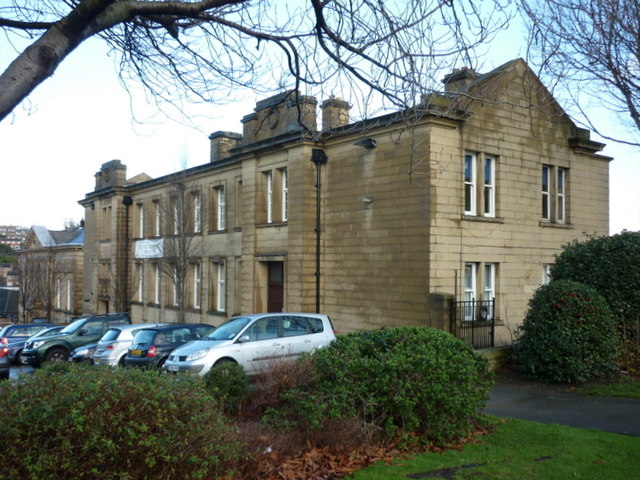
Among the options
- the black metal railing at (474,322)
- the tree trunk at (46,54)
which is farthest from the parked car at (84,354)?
the tree trunk at (46,54)

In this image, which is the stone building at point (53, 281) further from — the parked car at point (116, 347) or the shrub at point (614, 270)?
the shrub at point (614, 270)

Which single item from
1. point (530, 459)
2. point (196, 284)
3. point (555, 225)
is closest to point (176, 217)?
point (196, 284)

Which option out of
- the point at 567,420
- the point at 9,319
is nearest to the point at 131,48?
the point at 567,420

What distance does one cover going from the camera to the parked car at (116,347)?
17.8 m

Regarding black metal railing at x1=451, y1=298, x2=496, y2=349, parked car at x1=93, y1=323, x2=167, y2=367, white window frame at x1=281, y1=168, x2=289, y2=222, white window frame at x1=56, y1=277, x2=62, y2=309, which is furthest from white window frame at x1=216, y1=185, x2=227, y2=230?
white window frame at x1=56, y1=277, x2=62, y2=309

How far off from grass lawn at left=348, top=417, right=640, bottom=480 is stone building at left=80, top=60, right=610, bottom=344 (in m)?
7.54

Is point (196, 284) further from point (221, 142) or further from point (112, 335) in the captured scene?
point (112, 335)

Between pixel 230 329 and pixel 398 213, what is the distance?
7130 mm

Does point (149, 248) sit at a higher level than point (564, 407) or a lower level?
higher

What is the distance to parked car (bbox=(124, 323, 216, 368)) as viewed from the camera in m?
15.8

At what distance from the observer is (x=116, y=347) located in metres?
18.0

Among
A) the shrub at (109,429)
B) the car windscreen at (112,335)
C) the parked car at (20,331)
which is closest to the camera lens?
the shrub at (109,429)

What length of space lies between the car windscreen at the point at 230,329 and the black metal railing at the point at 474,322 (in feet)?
20.5

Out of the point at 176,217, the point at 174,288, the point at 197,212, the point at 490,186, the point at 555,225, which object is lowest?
the point at 174,288
